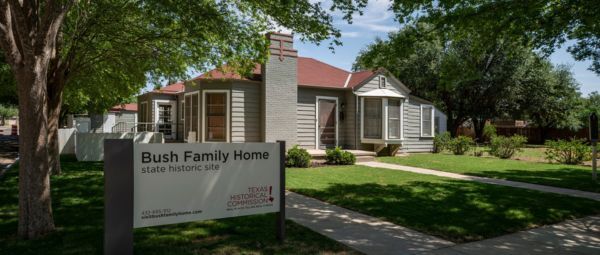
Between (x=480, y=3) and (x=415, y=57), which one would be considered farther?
(x=415, y=57)

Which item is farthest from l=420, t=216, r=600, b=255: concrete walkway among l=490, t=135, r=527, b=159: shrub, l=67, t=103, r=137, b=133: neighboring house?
l=67, t=103, r=137, b=133: neighboring house

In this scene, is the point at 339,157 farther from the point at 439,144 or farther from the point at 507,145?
the point at 507,145

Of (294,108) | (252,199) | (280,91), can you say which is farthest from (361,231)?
(294,108)

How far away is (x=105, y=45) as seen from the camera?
10383 millimetres

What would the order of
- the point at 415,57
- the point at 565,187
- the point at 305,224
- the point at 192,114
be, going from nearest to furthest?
the point at 305,224, the point at 565,187, the point at 192,114, the point at 415,57

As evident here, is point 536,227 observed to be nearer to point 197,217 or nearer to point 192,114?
point 197,217

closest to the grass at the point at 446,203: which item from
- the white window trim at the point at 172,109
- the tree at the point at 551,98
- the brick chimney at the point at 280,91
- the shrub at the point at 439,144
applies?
the brick chimney at the point at 280,91

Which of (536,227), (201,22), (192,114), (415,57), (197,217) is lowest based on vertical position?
(536,227)

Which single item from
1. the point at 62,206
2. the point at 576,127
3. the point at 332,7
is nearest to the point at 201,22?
the point at 332,7

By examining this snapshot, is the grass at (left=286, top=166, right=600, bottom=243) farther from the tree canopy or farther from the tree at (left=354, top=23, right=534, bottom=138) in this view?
the tree canopy

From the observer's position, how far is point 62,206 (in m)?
6.66

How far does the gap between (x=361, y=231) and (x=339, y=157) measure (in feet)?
29.7

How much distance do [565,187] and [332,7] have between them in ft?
24.5

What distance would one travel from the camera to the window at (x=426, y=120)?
1994 cm
